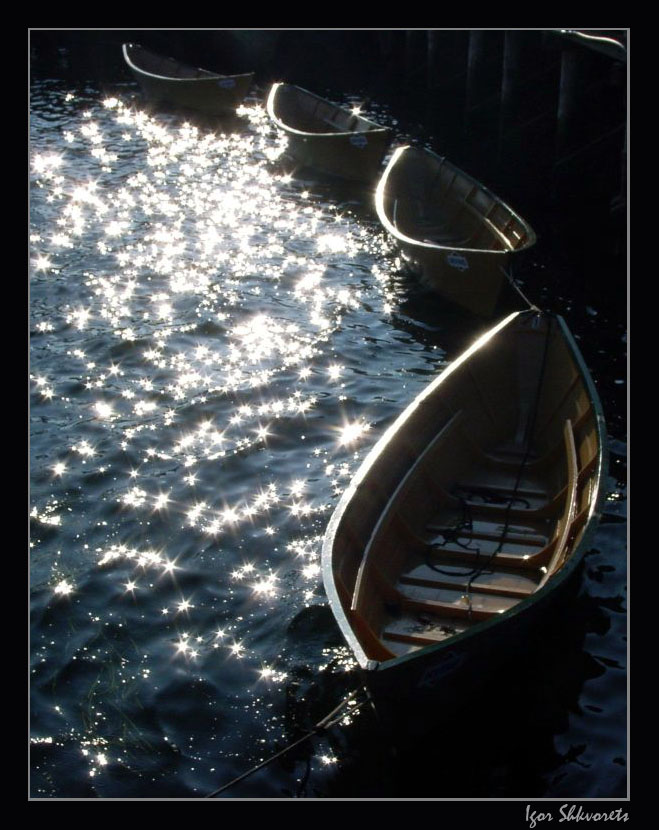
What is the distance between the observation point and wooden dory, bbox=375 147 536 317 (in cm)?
1662

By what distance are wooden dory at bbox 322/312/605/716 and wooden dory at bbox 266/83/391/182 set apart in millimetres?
12478

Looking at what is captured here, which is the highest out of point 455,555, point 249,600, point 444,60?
point 444,60

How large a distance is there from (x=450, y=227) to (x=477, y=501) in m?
11.0

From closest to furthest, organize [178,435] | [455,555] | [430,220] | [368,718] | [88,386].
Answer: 1. [368,718]
2. [455,555]
3. [178,435]
4. [88,386]
5. [430,220]

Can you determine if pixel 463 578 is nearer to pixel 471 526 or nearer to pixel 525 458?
pixel 471 526

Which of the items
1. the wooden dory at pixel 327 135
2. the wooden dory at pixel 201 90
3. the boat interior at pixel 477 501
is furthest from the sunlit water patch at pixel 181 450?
the wooden dory at pixel 201 90

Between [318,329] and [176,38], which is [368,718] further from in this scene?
[176,38]

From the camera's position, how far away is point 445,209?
21.5 meters

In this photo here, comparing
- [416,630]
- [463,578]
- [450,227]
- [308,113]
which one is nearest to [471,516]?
[463,578]

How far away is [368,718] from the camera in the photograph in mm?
8742

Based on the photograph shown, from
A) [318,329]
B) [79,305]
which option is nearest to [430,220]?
[318,329]

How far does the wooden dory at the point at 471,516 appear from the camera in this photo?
811 centimetres

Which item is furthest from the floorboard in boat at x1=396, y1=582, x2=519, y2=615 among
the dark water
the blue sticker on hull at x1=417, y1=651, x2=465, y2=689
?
the blue sticker on hull at x1=417, y1=651, x2=465, y2=689

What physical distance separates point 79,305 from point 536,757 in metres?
12.7
